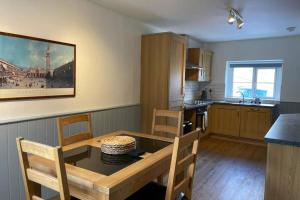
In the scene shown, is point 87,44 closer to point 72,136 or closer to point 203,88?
point 72,136

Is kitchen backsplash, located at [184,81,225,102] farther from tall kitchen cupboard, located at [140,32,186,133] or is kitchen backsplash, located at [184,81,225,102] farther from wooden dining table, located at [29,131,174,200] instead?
wooden dining table, located at [29,131,174,200]

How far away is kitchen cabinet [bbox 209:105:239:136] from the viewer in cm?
516

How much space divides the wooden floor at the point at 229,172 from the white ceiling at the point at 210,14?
229 centimetres

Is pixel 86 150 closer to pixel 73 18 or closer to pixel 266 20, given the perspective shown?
pixel 73 18

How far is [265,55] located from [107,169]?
485 centimetres

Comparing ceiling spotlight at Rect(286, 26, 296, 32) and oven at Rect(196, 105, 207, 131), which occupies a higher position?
ceiling spotlight at Rect(286, 26, 296, 32)

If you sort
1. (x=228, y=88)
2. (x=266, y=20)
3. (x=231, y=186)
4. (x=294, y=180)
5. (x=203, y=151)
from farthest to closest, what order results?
(x=228, y=88), (x=203, y=151), (x=266, y=20), (x=231, y=186), (x=294, y=180)

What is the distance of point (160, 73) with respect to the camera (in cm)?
367

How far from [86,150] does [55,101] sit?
97 cm

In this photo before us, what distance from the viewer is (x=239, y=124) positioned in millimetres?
5117

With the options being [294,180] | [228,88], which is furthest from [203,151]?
[294,180]

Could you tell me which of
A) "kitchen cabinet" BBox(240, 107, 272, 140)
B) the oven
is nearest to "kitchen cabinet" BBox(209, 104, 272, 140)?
"kitchen cabinet" BBox(240, 107, 272, 140)

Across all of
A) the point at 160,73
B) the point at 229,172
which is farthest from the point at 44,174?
the point at 229,172

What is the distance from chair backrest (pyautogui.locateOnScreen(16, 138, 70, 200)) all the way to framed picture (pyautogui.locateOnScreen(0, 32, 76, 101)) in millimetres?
992
